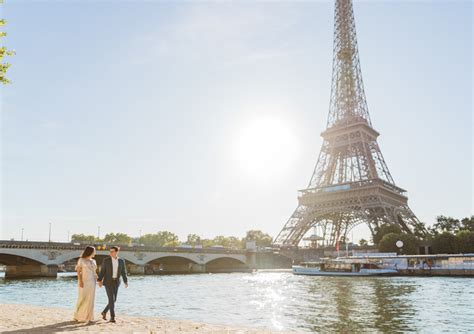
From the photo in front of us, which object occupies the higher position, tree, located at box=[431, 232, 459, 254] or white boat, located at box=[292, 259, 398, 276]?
tree, located at box=[431, 232, 459, 254]

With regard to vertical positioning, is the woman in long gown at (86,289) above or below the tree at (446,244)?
below

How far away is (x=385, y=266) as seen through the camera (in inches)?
2975

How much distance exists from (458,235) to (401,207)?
675 inches

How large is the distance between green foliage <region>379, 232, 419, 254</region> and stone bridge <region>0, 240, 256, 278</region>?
3740 cm

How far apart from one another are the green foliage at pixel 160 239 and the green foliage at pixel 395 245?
91.3 m

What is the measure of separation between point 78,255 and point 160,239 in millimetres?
91064

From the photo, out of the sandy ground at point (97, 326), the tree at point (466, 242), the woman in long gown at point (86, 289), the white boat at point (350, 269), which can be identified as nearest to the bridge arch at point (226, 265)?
the white boat at point (350, 269)

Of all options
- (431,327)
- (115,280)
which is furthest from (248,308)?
(115,280)

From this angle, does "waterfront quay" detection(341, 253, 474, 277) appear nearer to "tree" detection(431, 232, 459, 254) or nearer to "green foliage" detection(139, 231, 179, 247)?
"tree" detection(431, 232, 459, 254)

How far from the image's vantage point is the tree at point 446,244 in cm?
8100

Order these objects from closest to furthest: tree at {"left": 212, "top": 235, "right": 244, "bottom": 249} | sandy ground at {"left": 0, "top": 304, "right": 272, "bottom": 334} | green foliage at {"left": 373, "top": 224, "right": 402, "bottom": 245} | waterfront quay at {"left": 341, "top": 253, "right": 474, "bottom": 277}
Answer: sandy ground at {"left": 0, "top": 304, "right": 272, "bottom": 334}
waterfront quay at {"left": 341, "top": 253, "right": 474, "bottom": 277}
green foliage at {"left": 373, "top": 224, "right": 402, "bottom": 245}
tree at {"left": 212, "top": 235, "right": 244, "bottom": 249}

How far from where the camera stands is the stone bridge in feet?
214

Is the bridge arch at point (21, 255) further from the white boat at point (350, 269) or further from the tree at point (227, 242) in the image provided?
the tree at point (227, 242)

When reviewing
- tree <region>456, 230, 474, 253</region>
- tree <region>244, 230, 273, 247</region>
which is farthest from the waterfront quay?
tree <region>244, 230, 273, 247</region>
